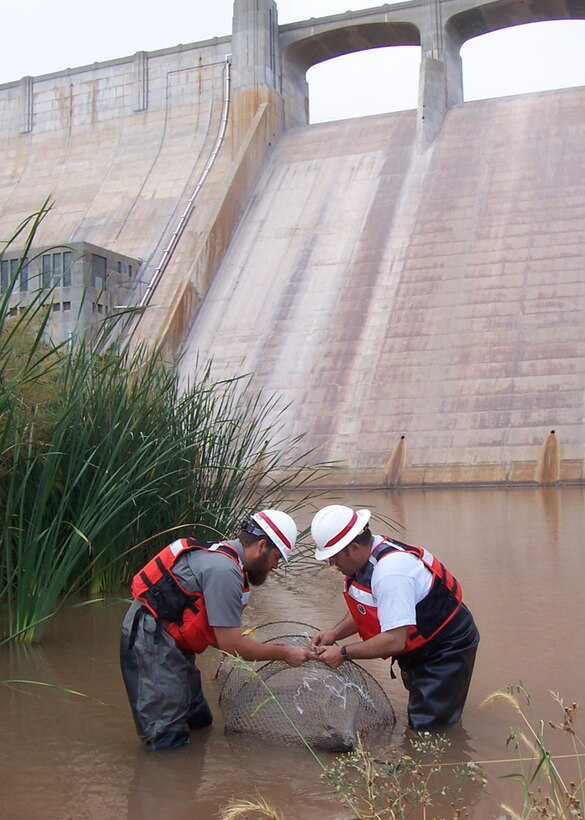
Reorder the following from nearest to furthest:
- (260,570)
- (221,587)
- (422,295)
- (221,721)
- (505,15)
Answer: (221,587), (260,570), (221,721), (422,295), (505,15)

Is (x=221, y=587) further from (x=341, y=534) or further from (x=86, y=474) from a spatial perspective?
(x=86, y=474)

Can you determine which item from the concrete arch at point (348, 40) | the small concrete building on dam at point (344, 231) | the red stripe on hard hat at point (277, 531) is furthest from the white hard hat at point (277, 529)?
the concrete arch at point (348, 40)

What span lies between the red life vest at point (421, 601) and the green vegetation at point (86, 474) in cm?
131

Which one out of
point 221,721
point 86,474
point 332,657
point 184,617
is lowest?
point 221,721

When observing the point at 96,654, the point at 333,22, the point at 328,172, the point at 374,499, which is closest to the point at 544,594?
the point at 96,654

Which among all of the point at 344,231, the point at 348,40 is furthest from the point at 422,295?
the point at 348,40

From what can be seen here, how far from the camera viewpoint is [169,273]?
60.3 ft

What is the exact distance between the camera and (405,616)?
3236 mm

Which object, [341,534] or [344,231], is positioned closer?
[341,534]

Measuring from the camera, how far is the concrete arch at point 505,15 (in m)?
18.1

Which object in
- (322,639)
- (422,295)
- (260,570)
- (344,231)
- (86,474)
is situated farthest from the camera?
(344,231)

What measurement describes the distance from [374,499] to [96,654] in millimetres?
7365

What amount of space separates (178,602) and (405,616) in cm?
74

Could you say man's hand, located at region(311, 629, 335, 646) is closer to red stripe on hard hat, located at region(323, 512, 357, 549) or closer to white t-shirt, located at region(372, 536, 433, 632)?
white t-shirt, located at region(372, 536, 433, 632)
